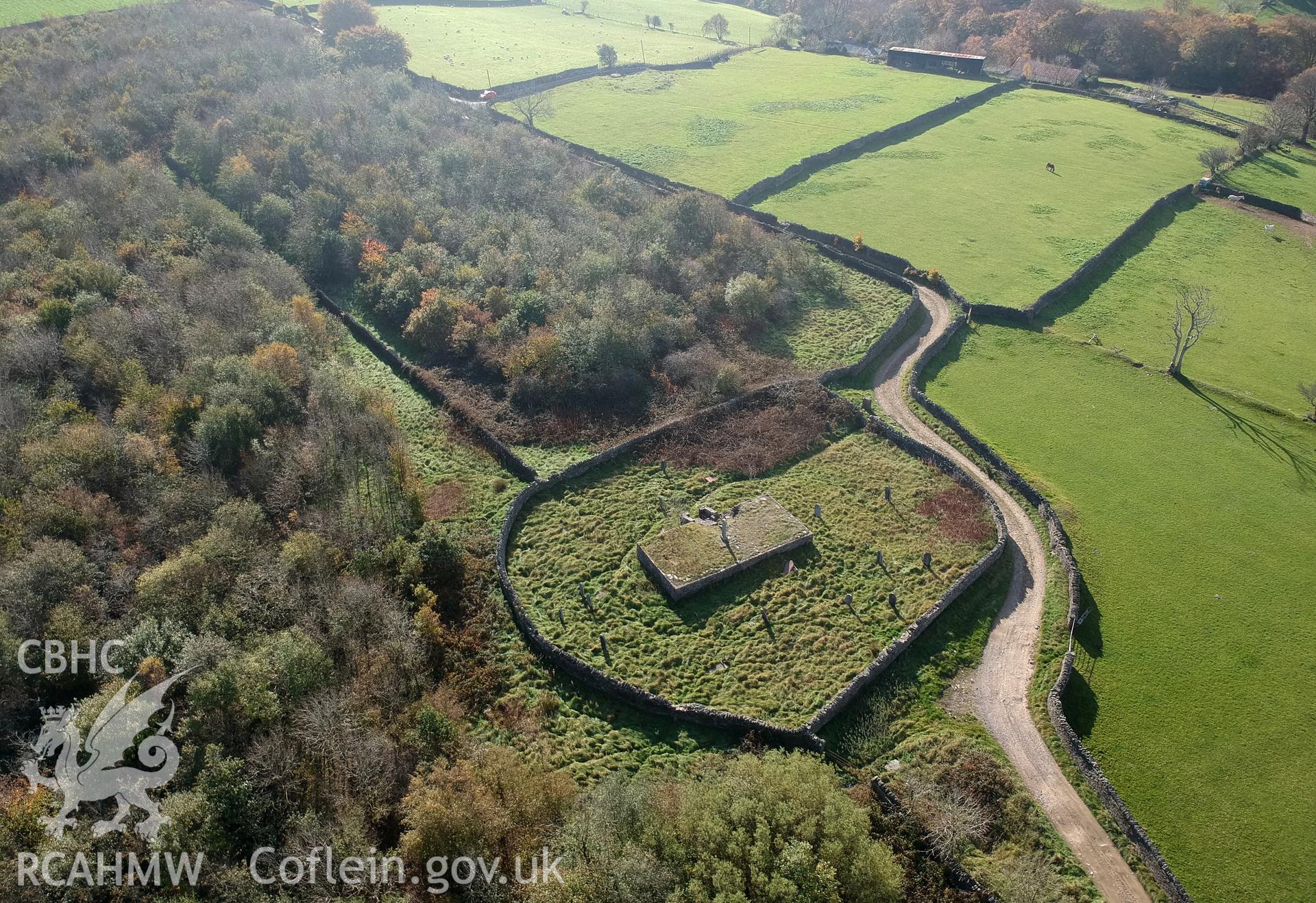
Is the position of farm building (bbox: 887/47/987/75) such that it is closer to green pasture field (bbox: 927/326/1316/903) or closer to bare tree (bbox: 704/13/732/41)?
bare tree (bbox: 704/13/732/41)

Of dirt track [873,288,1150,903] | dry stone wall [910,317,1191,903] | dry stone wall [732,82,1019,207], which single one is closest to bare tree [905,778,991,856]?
dirt track [873,288,1150,903]

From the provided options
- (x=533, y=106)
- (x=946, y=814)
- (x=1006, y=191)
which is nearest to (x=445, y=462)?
(x=946, y=814)

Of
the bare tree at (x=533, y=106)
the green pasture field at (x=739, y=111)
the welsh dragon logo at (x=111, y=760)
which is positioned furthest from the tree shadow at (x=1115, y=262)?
the bare tree at (x=533, y=106)

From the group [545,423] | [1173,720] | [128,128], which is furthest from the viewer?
[128,128]

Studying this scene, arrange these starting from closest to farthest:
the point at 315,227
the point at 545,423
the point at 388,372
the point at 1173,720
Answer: the point at 1173,720
the point at 545,423
the point at 388,372
the point at 315,227

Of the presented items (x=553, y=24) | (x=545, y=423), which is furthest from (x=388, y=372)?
(x=553, y=24)

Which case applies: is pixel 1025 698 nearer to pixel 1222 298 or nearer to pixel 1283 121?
pixel 1222 298

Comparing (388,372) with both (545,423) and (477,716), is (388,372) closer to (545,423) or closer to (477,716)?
(545,423)
